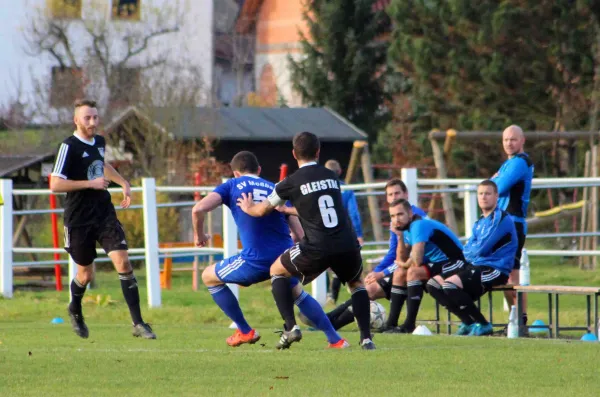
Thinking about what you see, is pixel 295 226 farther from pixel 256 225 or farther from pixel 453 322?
pixel 453 322

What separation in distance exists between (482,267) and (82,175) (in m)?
3.89

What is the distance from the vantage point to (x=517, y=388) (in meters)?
8.01

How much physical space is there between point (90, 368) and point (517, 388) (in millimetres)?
2820

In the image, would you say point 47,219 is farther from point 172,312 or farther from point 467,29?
point 172,312

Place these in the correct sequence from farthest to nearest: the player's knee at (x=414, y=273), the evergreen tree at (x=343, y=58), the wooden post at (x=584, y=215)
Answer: the evergreen tree at (x=343, y=58)
the wooden post at (x=584, y=215)
the player's knee at (x=414, y=273)

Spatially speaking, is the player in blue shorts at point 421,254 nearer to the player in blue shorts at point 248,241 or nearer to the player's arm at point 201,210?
the player in blue shorts at point 248,241

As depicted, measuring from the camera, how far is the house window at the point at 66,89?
3847 cm

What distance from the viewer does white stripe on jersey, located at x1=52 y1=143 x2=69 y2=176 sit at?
1173 cm

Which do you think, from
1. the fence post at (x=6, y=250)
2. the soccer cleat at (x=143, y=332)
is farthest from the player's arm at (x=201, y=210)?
the fence post at (x=6, y=250)

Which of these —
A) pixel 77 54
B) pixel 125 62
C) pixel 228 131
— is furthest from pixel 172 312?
pixel 77 54

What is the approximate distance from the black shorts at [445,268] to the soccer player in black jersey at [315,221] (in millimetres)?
2806

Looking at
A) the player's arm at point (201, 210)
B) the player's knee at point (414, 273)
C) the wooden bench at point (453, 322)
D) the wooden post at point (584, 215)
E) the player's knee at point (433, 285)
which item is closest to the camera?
the player's arm at point (201, 210)

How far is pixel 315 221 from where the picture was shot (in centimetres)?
1013

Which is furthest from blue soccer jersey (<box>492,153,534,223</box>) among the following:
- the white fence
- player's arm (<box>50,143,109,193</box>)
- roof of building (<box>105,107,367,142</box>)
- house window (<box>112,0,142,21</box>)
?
house window (<box>112,0,142,21</box>)
